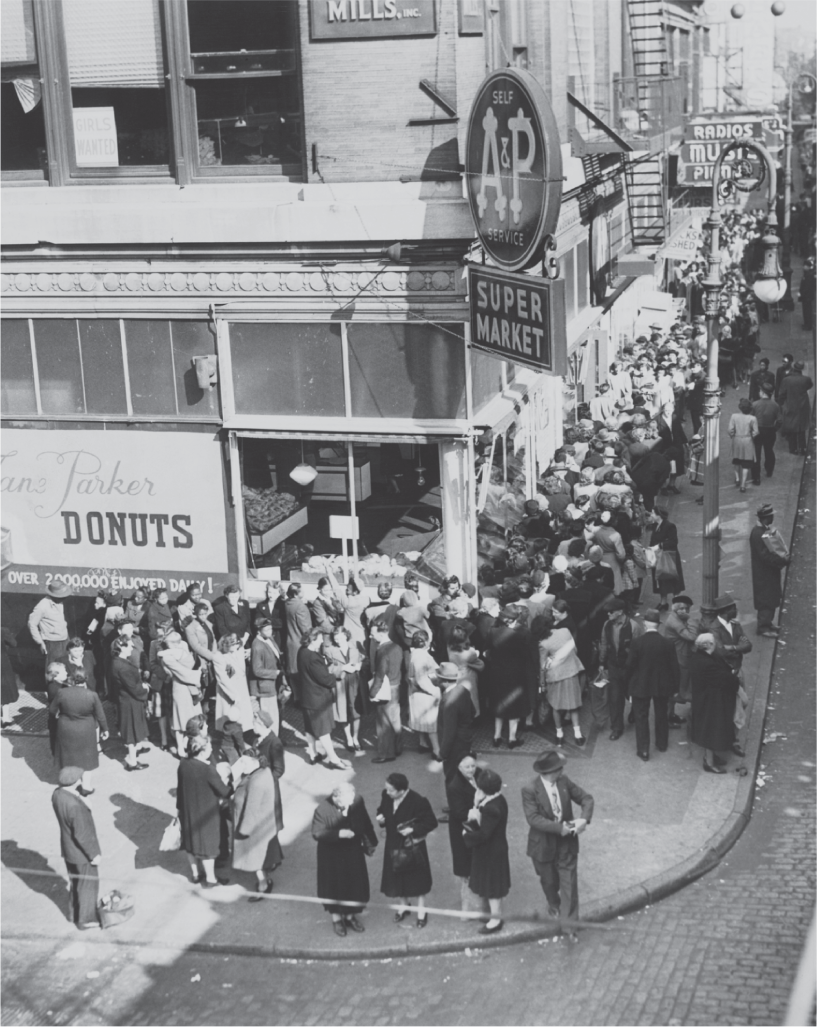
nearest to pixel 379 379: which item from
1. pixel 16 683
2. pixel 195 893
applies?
pixel 16 683

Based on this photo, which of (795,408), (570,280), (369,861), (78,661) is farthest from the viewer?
(795,408)

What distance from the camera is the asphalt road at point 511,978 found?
10.4 metres

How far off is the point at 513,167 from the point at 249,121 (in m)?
3.92

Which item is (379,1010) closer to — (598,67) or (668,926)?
(668,926)

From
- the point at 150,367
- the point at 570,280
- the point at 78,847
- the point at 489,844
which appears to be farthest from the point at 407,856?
the point at 570,280

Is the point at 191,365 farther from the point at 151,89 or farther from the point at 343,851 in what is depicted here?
the point at 343,851

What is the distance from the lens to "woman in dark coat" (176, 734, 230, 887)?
11.9m

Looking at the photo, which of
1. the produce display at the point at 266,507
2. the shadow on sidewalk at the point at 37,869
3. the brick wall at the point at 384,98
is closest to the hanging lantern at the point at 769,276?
the brick wall at the point at 384,98

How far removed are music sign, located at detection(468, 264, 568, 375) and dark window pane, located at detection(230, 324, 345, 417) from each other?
6.76ft

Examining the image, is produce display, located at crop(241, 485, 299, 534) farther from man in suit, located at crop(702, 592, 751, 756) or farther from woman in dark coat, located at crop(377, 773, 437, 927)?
woman in dark coat, located at crop(377, 773, 437, 927)

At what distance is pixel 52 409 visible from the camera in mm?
18203

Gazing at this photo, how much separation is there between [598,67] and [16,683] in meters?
17.4

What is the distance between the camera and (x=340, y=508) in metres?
17.8

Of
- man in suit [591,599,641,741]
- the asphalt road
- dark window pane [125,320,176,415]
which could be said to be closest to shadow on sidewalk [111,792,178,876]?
the asphalt road
